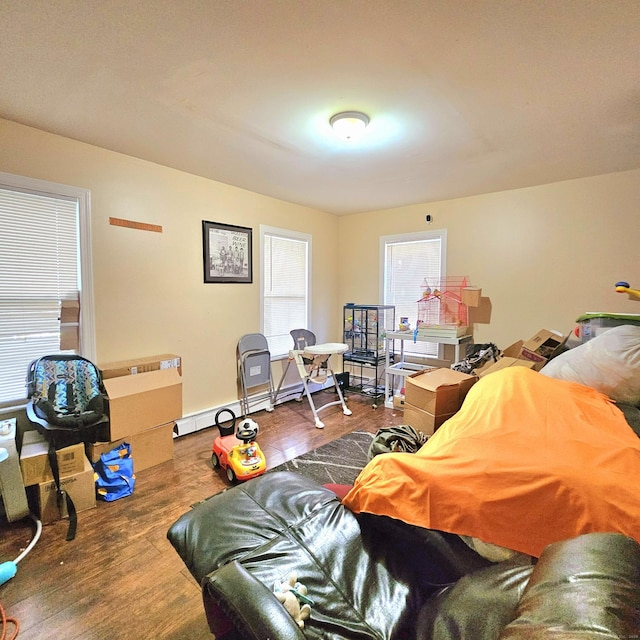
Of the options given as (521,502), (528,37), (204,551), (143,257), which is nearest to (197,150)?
(143,257)

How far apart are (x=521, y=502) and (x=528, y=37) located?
1.82 metres

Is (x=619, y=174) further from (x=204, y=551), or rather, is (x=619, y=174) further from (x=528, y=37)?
(x=204, y=551)

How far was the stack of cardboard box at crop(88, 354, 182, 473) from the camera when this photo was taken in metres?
2.54

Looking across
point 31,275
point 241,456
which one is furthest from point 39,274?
point 241,456

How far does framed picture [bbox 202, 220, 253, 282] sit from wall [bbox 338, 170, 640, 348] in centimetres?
207

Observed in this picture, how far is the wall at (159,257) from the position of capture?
2625 millimetres

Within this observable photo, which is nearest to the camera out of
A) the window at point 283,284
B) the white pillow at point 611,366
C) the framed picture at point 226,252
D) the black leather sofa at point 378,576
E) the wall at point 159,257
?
the black leather sofa at point 378,576

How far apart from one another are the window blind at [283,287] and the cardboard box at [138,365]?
1310 mm

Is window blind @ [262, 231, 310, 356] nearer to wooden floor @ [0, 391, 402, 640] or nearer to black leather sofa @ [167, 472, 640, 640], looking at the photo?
wooden floor @ [0, 391, 402, 640]

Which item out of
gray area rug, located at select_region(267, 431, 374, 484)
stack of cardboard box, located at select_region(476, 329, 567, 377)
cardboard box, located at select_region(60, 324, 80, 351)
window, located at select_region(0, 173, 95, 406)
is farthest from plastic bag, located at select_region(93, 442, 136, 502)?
stack of cardboard box, located at select_region(476, 329, 567, 377)

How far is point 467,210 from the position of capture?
160 inches

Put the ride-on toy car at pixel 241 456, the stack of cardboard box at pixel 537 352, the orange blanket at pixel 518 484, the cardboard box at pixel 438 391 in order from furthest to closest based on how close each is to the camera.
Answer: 1. the stack of cardboard box at pixel 537 352
2. the cardboard box at pixel 438 391
3. the ride-on toy car at pixel 241 456
4. the orange blanket at pixel 518 484


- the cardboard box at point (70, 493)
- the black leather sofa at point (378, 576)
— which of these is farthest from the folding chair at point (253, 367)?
the black leather sofa at point (378, 576)

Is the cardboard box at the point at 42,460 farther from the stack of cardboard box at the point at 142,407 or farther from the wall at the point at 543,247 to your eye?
the wall at the point at 543,247
